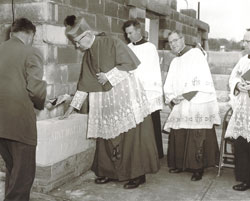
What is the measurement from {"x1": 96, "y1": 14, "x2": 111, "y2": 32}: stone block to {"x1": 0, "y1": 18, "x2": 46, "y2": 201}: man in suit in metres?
2.07

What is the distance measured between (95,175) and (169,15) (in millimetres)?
6137

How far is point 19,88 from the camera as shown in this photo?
3.57 metres

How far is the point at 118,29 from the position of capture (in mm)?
6242

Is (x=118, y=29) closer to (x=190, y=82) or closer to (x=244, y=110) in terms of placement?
(x=190, y=82)

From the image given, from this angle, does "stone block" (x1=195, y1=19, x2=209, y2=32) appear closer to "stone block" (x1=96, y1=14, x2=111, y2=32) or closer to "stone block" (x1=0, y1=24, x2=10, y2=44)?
"stone block" (x1=96, y1=14, x2=111, y2=32)

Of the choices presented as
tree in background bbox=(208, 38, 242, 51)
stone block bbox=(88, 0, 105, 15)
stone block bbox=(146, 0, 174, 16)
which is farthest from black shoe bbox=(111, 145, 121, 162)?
tree in background bbox=(208, 38, 242, 51)

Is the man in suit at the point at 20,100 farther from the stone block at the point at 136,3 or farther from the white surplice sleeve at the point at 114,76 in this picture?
the stone block at the point at 136,3

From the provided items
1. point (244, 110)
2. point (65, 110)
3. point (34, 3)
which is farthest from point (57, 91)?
point (244, 110)

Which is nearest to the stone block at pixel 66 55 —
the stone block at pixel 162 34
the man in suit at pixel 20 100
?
the man in suit at pixel 20 100

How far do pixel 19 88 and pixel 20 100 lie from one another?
11 cm

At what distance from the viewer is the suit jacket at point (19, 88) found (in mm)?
3531

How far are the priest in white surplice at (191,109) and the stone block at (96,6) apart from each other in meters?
1.25

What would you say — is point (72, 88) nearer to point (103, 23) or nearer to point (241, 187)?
point (103, 23)

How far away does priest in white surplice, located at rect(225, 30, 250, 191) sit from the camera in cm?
469
